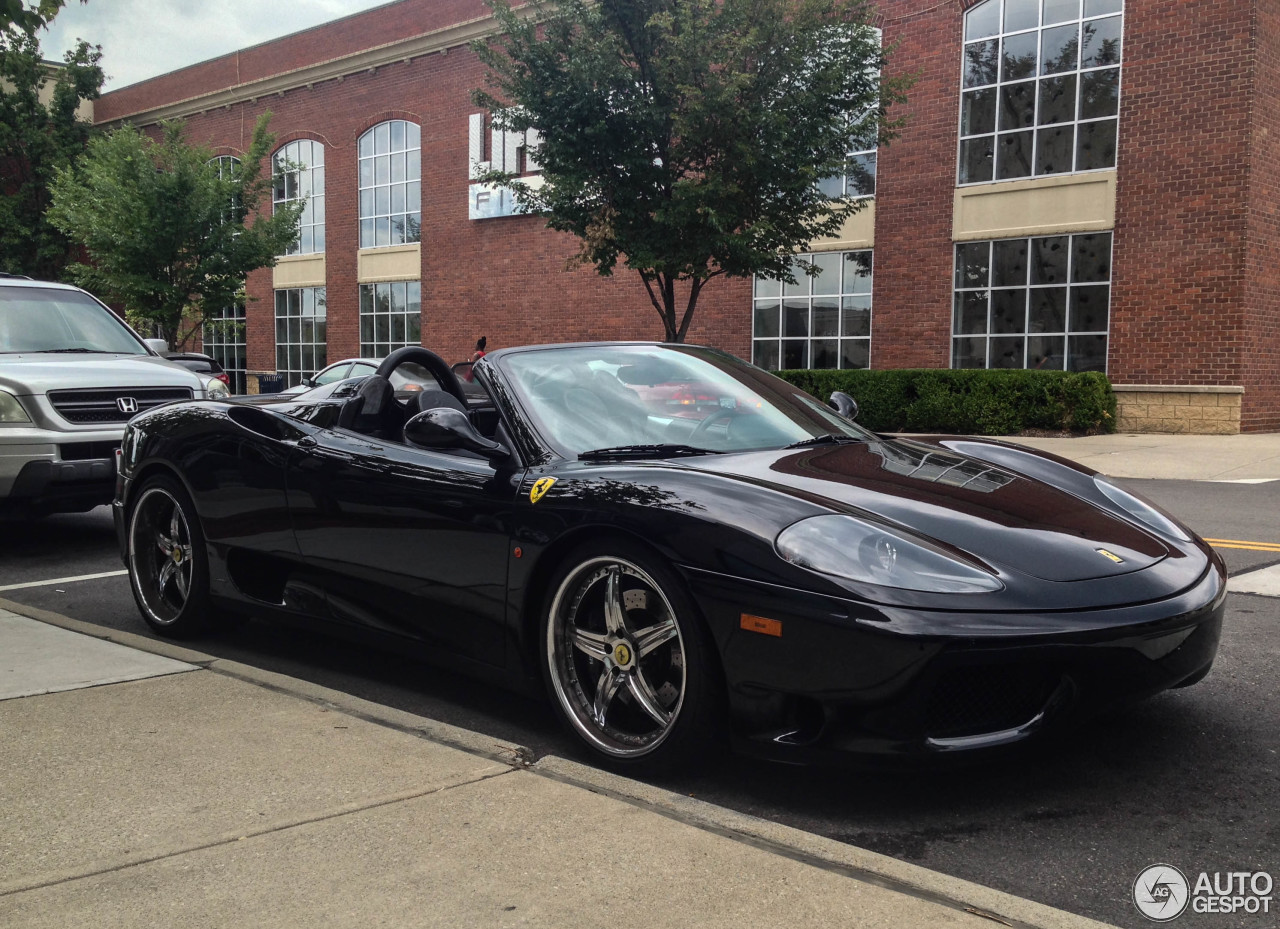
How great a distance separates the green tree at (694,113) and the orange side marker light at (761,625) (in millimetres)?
12895

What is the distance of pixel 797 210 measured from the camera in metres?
16.5

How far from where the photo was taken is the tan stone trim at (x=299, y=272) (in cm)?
3384

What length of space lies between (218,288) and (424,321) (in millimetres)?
7651

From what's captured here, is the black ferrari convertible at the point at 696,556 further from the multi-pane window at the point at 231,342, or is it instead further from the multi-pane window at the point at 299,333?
the multi-pane window at the point at 231,342

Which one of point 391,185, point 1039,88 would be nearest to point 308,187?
point 391,185

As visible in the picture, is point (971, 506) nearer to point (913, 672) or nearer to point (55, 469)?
point (913, 672)

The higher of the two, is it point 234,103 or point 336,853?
point 234,103

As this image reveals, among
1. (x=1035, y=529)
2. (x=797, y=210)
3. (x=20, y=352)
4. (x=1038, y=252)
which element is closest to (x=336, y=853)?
(x=1035, y=529)

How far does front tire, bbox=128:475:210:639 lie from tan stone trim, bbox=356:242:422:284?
2629 cm

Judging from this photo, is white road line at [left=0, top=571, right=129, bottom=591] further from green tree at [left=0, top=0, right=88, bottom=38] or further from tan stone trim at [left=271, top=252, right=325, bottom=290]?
tan stone trim at [left=271, top=252, right=325, bottom=290]

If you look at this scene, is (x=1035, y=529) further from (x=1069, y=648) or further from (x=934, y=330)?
(x=934, y=330)

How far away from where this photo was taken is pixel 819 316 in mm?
22859

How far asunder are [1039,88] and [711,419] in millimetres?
17942

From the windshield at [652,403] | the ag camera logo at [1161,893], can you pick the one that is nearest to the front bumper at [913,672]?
the ag camera logo at [1161,893]
